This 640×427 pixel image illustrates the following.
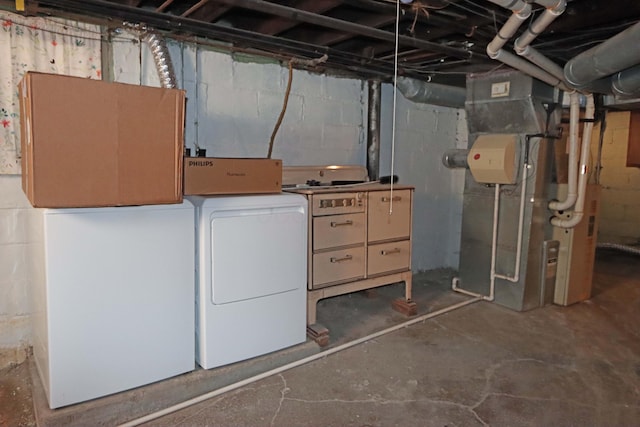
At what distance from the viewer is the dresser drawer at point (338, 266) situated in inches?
115

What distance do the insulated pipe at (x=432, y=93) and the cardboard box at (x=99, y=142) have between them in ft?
7.56

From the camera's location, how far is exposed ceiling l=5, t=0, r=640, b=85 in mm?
2277

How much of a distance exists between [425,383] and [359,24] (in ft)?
6.77

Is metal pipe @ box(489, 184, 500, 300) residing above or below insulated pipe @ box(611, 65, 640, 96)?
below

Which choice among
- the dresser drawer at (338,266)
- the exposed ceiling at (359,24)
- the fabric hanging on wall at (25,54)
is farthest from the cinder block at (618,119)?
the fabric hanging on wall at (25,54)

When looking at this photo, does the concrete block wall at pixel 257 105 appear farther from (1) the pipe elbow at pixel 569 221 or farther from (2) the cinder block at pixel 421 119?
(1) the pipe elbow at pixel 569 221

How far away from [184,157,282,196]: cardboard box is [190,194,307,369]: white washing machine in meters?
0.08

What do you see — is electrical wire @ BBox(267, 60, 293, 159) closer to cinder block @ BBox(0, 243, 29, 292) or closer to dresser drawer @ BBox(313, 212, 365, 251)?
dresser drawer @ BBox(313, 212, 365, 251)

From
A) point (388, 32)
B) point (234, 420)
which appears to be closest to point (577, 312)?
point (388, 32)

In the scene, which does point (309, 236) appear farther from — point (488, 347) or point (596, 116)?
point (596, 116)

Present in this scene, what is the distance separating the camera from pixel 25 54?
7.94 feet

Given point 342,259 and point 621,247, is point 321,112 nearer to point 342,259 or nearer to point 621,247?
point 342,259

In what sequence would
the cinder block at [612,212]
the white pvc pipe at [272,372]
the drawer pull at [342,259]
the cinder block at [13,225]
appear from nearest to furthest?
the white pvc pipe at [272,372], the cinder block at [13,225], the drawer pull at [342,259], the cinder block at [612,212]

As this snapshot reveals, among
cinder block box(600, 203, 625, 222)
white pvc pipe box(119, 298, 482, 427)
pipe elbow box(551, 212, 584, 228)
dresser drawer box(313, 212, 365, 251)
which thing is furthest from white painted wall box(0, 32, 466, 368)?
cinder block box(600, 203, 625, 222)
